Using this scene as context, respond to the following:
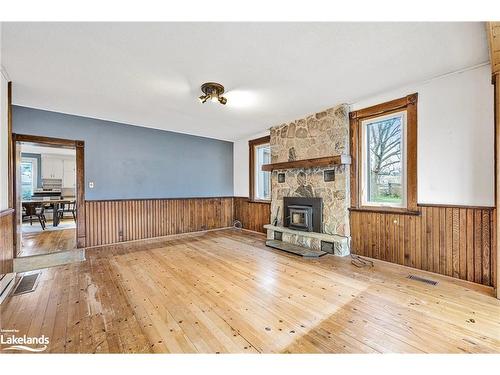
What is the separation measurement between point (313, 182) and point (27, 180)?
1012cm

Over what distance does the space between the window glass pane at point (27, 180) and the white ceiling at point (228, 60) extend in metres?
6.36

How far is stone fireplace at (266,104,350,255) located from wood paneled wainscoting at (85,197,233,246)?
187 cm

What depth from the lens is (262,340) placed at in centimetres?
169

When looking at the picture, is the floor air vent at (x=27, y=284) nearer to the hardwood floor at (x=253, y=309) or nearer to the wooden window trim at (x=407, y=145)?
the hardwood floor at (x=253, y=309)

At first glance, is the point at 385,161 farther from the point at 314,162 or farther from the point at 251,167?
the point at 251,167

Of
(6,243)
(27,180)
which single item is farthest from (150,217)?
(27,180)

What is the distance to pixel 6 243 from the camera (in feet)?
9.57

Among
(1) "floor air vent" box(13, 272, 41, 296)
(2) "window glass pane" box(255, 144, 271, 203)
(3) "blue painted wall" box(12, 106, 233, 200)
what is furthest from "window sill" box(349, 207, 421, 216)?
(1) "floor air vent" box(13, 272, 41, 296)

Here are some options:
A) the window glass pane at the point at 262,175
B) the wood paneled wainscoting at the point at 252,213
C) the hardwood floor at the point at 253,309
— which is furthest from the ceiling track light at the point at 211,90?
the wood paneled wainscoting at the point at 252,213

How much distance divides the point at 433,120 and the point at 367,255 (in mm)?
2123

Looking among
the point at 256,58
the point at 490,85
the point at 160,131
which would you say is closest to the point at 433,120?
the point at 490,85

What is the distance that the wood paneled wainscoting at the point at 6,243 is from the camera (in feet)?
8.74

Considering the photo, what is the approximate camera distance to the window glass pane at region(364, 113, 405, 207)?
3.32 metres
